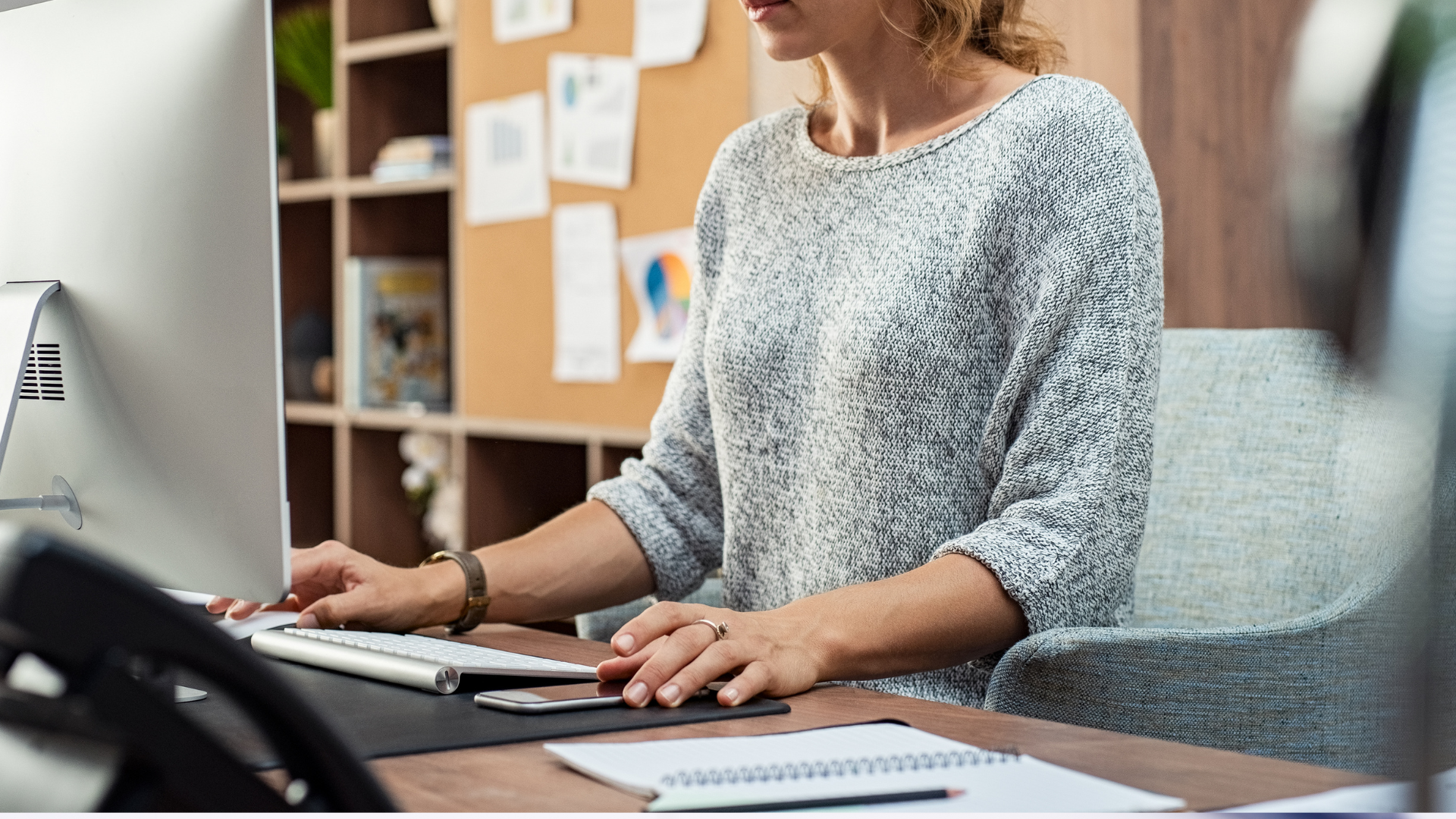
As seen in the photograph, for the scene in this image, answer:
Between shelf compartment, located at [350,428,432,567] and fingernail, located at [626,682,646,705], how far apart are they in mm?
2459

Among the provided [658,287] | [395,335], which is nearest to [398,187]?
[395,335]

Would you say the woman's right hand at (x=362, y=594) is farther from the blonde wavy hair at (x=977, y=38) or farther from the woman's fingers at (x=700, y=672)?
the blonde wavy hair at (x=977, y=38)

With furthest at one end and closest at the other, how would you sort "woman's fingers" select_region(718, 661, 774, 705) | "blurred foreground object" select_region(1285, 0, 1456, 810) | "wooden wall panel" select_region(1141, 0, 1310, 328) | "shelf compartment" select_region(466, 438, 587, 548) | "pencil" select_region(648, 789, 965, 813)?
"shelf compartment" select_region(466, 438, 587, 548) < "wooden wall panel" select_region(1141, 0, 1310, 328) < "woman's fingers" select_region(718, 661, 774, 705) < "pencil" select_region(648, 789, 965, 813) < "blurred foreground object" select_region(1285, 0, 1456, 810)

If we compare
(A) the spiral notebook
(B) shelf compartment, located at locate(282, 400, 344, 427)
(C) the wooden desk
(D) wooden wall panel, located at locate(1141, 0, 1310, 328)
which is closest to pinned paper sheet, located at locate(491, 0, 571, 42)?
(B) shelf compartment, located at locate(282, 400, 344, 427)

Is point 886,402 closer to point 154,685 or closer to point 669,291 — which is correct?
point 154,685

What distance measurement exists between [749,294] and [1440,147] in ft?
3.65

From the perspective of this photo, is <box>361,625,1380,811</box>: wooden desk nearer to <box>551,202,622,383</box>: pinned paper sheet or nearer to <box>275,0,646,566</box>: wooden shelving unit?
<box>551,202,622,383</box>: pinned paper sheet

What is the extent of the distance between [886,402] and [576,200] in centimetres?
154

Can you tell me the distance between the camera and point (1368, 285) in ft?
0.91

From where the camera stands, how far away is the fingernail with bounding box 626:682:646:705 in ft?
2.73

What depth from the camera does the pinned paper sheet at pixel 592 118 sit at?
254 cm

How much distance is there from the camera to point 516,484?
9.70 feet

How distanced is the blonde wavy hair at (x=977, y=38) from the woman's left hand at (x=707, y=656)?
0.63 meters

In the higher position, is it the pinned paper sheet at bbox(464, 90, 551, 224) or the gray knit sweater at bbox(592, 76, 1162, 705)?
the pinned paper sheet at bbox(464, 90, 551, 224)
